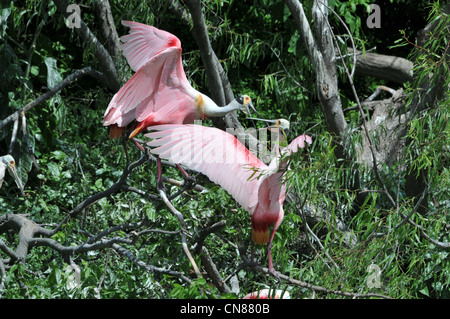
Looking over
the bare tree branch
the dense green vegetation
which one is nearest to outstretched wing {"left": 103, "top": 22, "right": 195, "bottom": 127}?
the dense green vegetation

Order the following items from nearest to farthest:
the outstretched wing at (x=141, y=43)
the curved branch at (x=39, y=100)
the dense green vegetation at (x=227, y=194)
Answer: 1. the dense green vegetation at (x=227, y=194)
2. the outstretched wing at (x=141, y=43)
3. the curved branch at (x=39, y=100)

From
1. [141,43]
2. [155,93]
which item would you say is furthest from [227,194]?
[141,43]

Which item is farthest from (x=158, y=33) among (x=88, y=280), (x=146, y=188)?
(x=88, y=280)

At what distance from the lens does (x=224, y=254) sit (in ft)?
12.8

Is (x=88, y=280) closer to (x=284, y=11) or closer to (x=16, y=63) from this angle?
(x=16, y=63)

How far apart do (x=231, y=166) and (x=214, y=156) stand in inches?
3.6

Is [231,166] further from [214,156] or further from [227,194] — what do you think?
[227,194]

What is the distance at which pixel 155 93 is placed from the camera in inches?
148

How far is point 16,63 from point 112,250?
5.99ft

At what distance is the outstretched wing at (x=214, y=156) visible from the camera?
315cm

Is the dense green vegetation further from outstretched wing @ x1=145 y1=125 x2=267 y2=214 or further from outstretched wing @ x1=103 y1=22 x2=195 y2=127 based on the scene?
outstretched wing @ x1=103 y1=22 x2=195 y2=127

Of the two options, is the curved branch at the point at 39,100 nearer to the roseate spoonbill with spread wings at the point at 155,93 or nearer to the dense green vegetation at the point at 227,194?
the dense green vegetation at the point at 227,194

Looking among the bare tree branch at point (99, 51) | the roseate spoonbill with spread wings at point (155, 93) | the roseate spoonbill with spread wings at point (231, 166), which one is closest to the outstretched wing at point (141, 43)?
the roseate spoonbill with spread wings at point (155, 93)

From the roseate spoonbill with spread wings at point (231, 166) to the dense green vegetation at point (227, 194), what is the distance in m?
0.15
